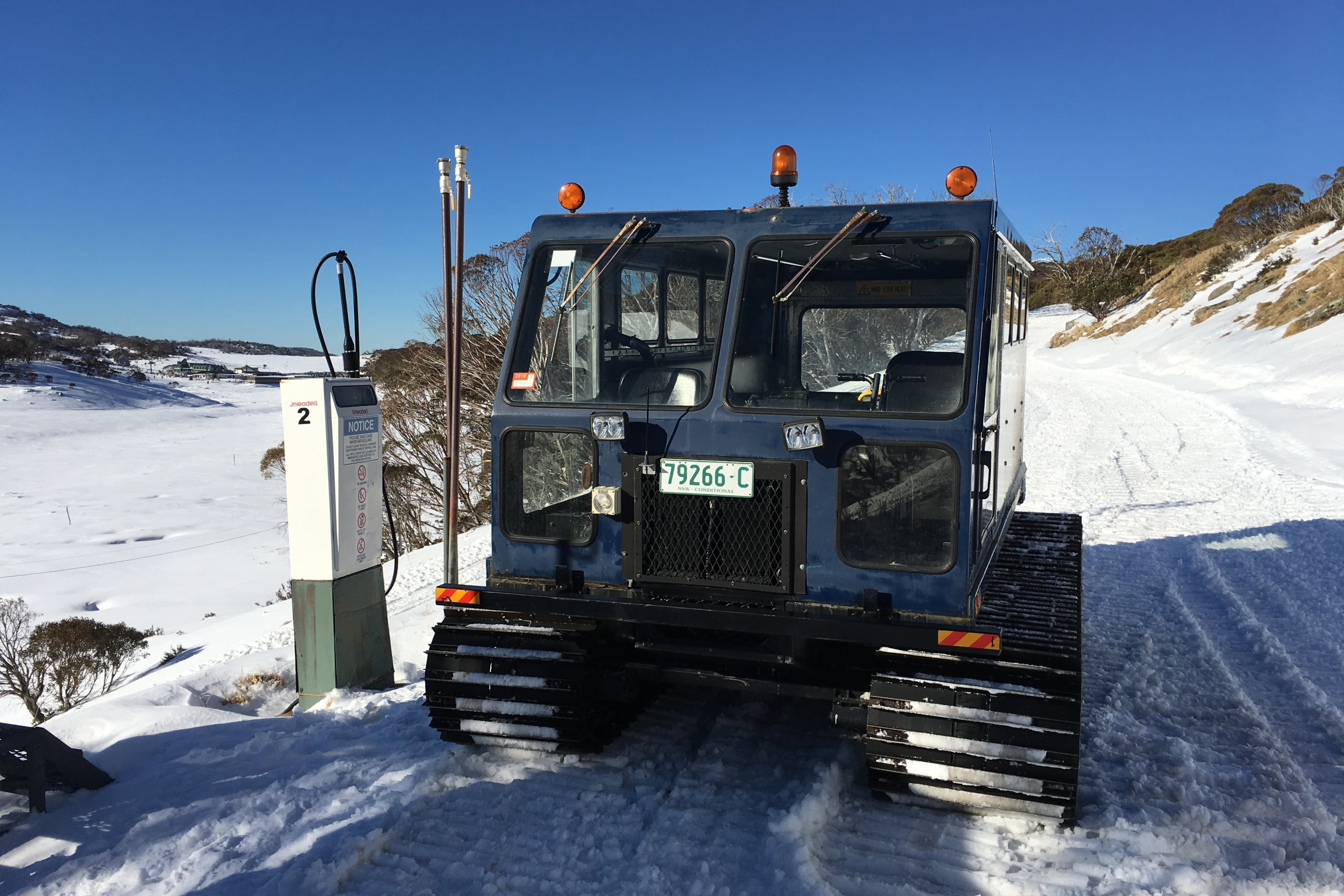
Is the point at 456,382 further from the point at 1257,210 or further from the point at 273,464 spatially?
the point at 1257,210

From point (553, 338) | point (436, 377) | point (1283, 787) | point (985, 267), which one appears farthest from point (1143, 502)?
point (436, 377)

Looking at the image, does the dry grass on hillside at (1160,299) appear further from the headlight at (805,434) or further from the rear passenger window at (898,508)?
the headlight at (805,434)

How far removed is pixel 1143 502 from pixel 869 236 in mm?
8484

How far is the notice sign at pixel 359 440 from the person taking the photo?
540cm

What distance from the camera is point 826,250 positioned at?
399 cm

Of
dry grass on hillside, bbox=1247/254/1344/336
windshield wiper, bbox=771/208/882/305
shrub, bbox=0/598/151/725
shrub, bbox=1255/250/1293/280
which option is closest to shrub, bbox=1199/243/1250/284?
shrub, bbox=1255/250/1293/280

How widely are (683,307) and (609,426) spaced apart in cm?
80

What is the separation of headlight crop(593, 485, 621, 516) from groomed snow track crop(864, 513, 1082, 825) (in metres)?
1.36

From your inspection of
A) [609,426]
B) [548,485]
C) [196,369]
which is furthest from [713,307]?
[196,369]

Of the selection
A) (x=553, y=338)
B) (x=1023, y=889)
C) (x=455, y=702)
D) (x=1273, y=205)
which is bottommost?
(x=1023, y=889)

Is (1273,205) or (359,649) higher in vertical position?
(1273,205)

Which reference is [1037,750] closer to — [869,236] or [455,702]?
[869,236]

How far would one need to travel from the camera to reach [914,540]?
382cm

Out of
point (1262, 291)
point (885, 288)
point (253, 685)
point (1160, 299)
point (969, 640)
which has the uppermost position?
point (1160, 299)
